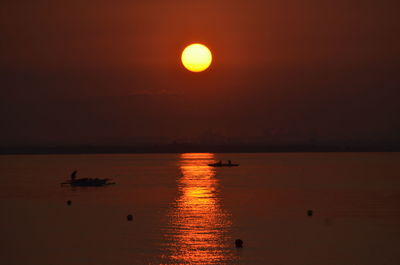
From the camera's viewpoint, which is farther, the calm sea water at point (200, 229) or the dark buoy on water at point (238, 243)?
the dark buoy on water at point (238, 243)

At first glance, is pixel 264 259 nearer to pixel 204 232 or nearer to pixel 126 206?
pixel 204 232

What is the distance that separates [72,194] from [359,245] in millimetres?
51955

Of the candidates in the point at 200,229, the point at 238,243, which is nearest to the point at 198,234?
the point at 200,229

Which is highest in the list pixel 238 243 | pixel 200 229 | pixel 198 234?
pixel 200 229

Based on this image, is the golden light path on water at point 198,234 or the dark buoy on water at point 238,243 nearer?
the golden light path on water at point 198,234

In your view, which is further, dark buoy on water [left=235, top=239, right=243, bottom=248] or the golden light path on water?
dark buoy on water [left=235, top=239, right=243, bottom=248]

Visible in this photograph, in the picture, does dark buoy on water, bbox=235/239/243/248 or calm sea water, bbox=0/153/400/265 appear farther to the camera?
dark buoy on water, bbox=235/239/243/248

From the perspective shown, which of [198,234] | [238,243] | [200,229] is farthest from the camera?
[200,229]

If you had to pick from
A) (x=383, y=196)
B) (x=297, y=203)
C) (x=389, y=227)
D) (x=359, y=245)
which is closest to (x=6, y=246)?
(x=359, y=245)

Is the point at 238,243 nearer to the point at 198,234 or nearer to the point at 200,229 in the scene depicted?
the point at 198,234

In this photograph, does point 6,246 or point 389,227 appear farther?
point 389,227

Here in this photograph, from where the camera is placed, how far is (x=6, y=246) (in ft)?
130

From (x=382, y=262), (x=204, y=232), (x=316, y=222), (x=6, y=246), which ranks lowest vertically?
(x=382, y=262)

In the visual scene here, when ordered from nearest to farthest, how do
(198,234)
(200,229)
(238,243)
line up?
(238,243) → (198,234) → (200,229)
